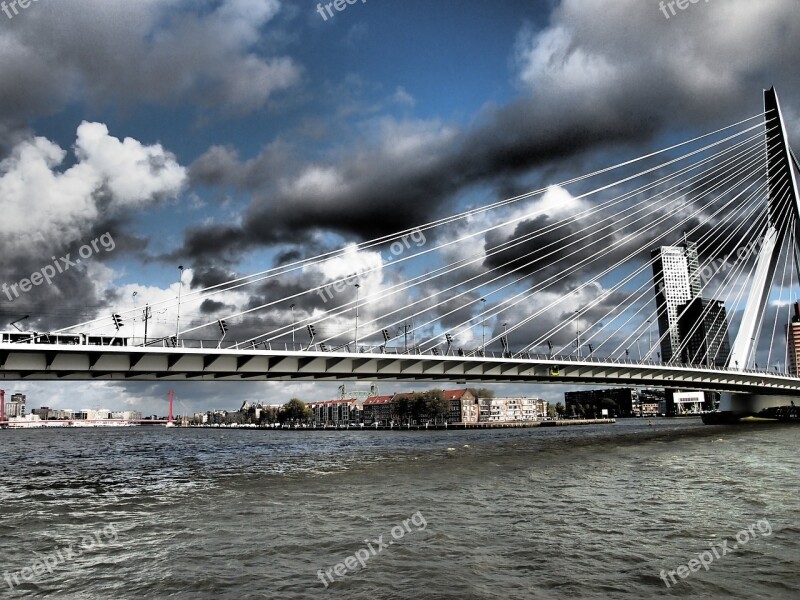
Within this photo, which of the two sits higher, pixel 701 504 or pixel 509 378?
pixel 509 378

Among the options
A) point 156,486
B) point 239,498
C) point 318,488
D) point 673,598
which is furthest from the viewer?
point 156,486

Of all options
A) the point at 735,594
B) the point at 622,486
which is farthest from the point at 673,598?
the point at 622,486

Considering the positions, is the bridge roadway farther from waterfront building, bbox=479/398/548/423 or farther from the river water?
waterfront building, bbox=479/398/548/423

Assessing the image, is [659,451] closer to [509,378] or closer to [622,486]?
[509,378]

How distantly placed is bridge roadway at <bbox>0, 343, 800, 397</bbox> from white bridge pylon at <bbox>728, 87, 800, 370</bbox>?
918cm

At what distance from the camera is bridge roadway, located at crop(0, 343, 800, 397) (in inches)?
1232

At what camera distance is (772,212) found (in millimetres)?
57969

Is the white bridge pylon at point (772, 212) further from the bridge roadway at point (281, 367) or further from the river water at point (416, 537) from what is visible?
the river water at point (416, 537)

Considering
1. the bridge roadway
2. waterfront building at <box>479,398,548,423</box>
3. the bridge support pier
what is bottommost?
waterfront building at <box>479,398,548,423</box>

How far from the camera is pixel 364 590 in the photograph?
35.3 feet

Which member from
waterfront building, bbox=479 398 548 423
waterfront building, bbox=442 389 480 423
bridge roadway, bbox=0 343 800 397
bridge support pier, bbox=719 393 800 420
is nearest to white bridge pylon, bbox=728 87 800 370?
bridge roadway, bbox=0 343 800 397

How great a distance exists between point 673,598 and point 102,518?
17531mm

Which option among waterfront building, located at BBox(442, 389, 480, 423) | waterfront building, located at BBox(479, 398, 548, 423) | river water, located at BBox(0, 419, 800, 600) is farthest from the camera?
waterfront building, located at BBox(479, 398, 548, 423)

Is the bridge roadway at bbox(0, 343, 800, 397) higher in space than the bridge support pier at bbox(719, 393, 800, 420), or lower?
higher
